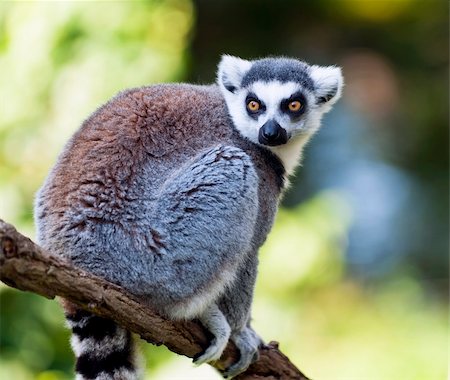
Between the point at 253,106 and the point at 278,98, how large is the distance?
14cm

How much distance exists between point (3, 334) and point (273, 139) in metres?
2.66

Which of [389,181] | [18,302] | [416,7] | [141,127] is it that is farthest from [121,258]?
[416,7]

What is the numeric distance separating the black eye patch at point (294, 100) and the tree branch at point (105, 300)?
47.5 inches

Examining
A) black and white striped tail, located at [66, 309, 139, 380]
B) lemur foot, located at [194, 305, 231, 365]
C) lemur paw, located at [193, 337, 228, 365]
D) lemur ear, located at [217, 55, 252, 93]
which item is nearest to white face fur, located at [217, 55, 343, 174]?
lemur ear, located at [217, 55, 252, 93]

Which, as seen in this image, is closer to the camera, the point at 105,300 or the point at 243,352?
the point at 105,300

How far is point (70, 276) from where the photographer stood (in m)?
3.27

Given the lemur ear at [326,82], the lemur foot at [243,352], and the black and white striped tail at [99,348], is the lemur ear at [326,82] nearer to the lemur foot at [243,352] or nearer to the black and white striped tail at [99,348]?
the lemur foot at [243,352]

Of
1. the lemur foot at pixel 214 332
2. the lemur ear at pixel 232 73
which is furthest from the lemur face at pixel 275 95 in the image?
the lemur foot at pixel 214 332

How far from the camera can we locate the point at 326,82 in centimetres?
459

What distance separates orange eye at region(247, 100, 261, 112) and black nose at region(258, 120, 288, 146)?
0.13 meters

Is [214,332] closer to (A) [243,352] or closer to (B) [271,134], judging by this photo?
(A) [243,352]

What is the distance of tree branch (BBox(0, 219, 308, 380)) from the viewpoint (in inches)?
120

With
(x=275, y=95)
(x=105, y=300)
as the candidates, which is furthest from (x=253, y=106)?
(x=105, y=300)

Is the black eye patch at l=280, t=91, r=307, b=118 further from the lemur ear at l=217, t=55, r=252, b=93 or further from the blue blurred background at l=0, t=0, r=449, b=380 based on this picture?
the blue blurred background at l=0, t=0, r=449, b=380
